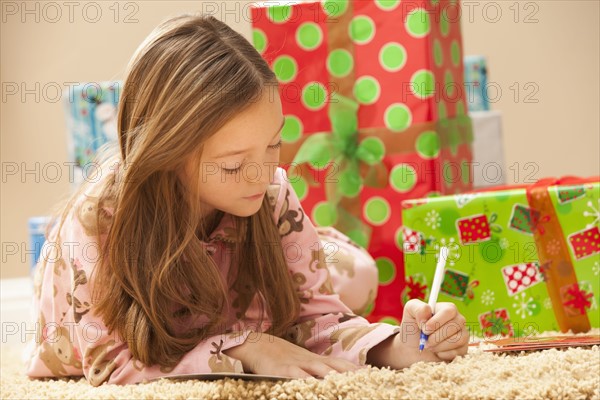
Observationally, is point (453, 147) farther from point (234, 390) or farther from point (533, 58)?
point (533, 58)

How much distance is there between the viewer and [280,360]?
0.82m

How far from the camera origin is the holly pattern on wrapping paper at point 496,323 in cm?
112

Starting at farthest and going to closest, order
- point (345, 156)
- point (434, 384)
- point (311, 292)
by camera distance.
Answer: point (345, 156) → point (311, 292) → point (434, 384)

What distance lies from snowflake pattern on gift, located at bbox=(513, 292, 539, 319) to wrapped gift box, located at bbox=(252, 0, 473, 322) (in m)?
0.21

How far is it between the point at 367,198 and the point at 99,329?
560 mm

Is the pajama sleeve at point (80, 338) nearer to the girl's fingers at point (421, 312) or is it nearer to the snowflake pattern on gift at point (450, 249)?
the girl's fingers at point (421, 312)

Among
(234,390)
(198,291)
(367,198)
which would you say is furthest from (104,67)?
(234,390)

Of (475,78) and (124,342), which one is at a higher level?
(475,78)

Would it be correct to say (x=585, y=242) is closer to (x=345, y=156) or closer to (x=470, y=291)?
(x=470, y=291)

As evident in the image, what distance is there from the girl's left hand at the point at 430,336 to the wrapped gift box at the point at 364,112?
400mm

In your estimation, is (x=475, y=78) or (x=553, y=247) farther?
(x=475, y=78)

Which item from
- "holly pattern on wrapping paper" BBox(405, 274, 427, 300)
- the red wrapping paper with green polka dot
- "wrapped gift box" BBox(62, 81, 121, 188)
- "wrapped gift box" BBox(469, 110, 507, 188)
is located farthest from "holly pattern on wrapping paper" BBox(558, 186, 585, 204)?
"wrapped gift box" BBox(62, 81, 121, 188)

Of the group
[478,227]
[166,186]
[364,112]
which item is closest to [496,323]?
[478,227]

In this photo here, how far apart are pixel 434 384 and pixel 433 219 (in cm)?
45
